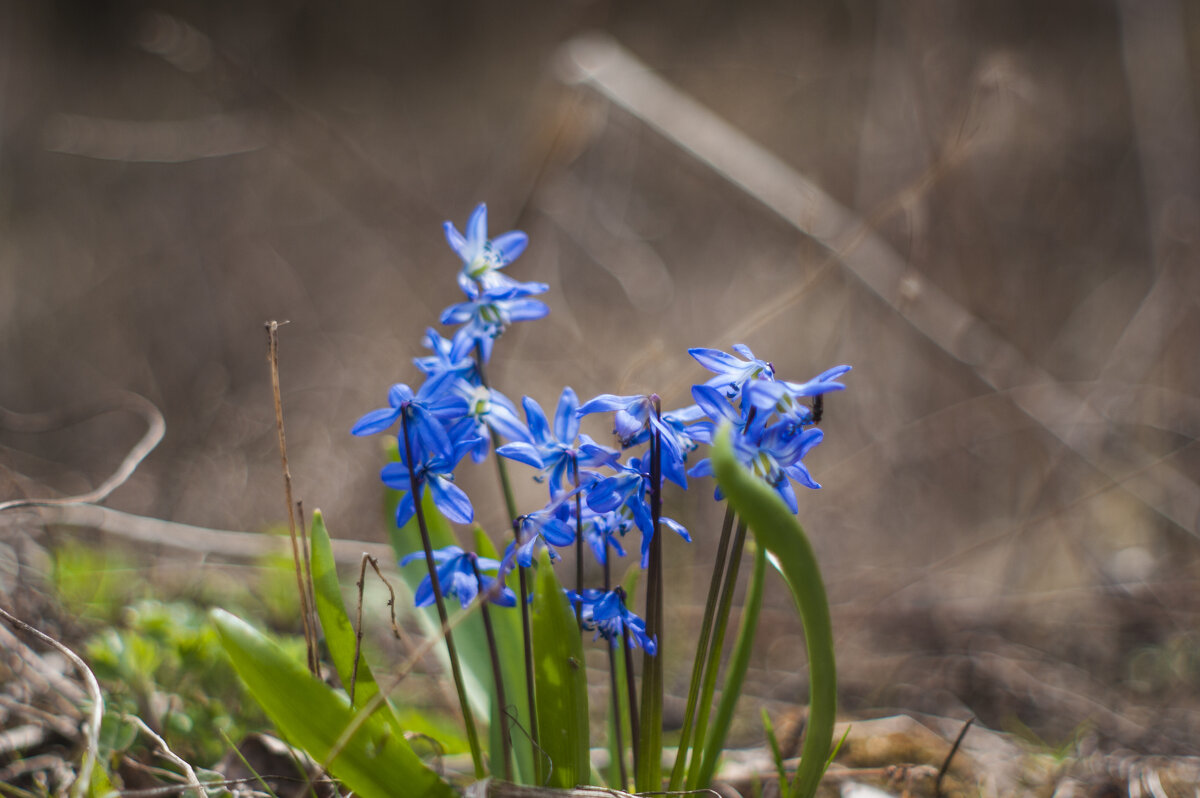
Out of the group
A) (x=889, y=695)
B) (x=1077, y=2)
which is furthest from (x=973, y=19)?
(x=889, y=695)

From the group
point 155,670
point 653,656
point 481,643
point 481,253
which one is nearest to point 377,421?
point 481,253

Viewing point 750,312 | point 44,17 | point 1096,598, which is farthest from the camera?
point 44,17

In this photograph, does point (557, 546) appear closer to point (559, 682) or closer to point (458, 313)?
point (559, 682)

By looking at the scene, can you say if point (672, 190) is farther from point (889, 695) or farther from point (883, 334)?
point (889, 695)

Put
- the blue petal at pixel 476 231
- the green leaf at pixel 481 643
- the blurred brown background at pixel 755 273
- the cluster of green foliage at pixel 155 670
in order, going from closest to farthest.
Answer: the blue petal at pixel 476 231 < the green leaf at pixel 481 643 < the cluster of green foliage at pixel 155 670 < the blurred brown background at pixel 755 273

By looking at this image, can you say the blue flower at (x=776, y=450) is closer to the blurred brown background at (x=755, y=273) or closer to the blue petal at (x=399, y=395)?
the blue petal at (x=399, y=395)

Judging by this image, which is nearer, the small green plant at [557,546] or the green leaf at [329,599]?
the small green plant at [557,546]

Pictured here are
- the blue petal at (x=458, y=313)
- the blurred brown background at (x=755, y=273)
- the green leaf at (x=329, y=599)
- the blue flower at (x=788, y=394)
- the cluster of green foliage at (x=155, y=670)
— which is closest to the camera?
the blue flower at (x=788, y=394)

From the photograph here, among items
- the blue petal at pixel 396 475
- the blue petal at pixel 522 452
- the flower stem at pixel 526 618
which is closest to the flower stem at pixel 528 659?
the flower stem at pixel 526 618
